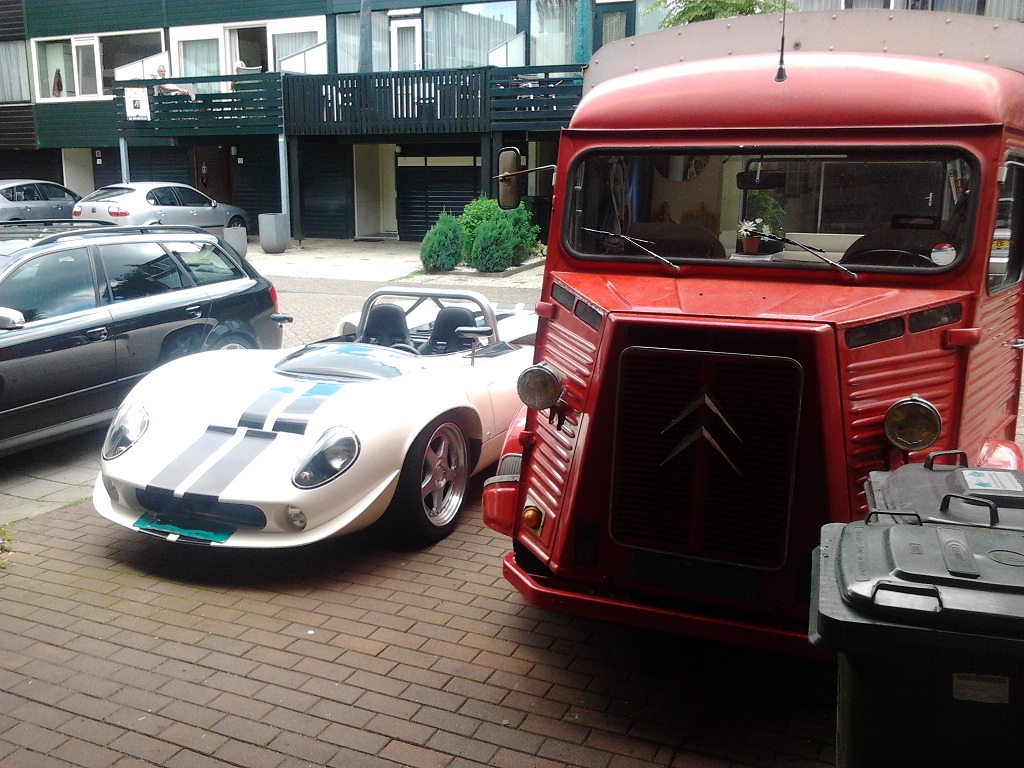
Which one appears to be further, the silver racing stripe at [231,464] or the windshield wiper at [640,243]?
the silver racing stripe at [231,464]

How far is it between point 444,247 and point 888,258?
47.1 ft

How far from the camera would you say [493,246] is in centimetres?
1741

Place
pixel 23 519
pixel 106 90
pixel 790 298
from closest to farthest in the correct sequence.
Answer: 1. pixel 790 298
2. pixel 23 519
3. pixel 106 90

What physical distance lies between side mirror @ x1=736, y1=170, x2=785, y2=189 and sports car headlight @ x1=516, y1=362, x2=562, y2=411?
4.12 ft

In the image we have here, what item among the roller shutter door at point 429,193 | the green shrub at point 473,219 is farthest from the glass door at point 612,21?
the green shrub at point 473,219

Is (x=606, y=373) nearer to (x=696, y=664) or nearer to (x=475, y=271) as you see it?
(x=696, y=664)

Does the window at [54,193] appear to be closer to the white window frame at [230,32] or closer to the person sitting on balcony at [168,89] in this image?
the person sitting on balcony at [168,89]

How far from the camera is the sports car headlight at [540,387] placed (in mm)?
3943

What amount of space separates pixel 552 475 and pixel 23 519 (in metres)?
3.75

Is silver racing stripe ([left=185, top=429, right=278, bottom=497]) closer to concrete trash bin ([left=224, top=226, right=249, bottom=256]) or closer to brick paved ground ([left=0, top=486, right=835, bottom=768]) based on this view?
brick paved ground ([left=0, top=486, right=835, bottom=768])

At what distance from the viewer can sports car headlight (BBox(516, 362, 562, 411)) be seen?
3.94m

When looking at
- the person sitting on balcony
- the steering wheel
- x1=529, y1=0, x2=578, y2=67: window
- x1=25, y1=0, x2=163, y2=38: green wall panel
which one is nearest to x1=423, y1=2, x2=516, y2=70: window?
x1=529, y1=0, x2=578, y2=67: window

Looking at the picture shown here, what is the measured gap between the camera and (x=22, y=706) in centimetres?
381

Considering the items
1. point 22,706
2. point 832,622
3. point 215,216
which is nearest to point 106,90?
point 215,216
